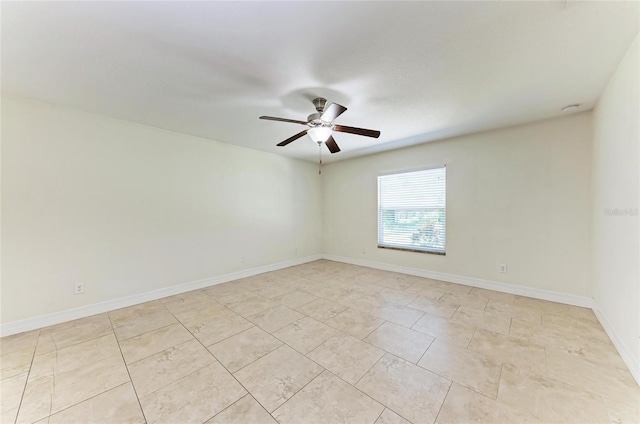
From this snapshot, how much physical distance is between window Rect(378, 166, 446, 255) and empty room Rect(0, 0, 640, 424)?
53 mm

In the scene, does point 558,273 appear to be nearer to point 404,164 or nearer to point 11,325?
point 404,164

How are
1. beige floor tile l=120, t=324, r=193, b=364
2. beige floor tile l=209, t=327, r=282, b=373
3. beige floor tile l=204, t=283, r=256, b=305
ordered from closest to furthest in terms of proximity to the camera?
beige floor tile l=209, t=327, r=282, b=373
beige floor tile l=120, t=324, r=193, b=364
beige floor tile l=204, t=283, r=256, b=305

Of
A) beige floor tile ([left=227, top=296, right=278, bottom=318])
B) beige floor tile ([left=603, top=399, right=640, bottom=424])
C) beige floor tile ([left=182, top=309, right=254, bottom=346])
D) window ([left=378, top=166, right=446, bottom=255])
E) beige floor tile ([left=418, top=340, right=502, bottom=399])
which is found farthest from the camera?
window ([left=378, top=166, right=446, bottom=255])

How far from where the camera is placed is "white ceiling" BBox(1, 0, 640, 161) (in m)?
1.43

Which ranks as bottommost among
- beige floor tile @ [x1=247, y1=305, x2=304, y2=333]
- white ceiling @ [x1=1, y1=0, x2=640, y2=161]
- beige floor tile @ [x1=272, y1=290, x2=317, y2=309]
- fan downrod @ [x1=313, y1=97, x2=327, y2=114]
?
beige floor tile @ [x1=247, y1=305, x2=304, y2=333]

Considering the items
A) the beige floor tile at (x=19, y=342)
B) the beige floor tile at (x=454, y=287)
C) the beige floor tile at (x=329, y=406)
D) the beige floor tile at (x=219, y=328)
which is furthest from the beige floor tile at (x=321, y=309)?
the beige floor tile at (x=19, y=342)

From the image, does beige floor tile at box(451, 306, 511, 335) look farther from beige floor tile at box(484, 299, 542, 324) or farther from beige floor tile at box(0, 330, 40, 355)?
beige floor tile at box(0, 330, 40, 355)

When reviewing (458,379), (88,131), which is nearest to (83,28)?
(88,131)

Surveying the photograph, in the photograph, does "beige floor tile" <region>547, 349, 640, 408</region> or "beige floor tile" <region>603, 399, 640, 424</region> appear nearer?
"beige floor tile" <region>603, 399, 640, 424</region>

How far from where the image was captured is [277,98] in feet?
8.11

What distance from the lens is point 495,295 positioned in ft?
10.8

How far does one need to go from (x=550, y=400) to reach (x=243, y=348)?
2.27 m

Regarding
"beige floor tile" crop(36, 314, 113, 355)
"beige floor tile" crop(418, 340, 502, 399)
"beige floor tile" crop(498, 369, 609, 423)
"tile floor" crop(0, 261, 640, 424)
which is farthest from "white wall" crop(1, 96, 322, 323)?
"beige floor tile" crop(498, 369, 609, 423)

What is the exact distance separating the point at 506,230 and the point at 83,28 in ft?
16.0
